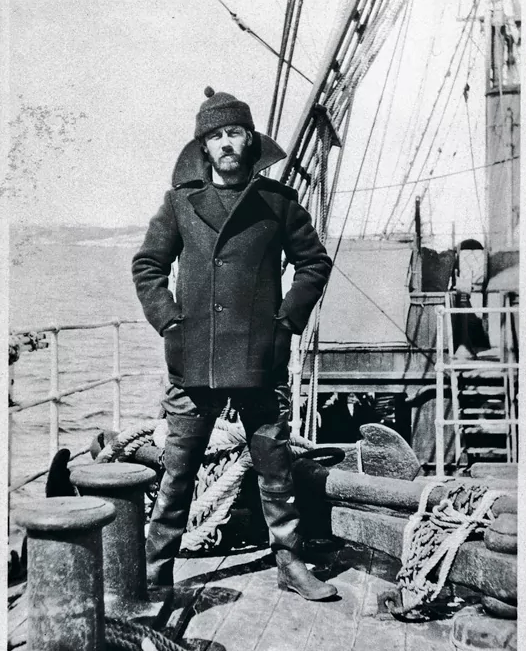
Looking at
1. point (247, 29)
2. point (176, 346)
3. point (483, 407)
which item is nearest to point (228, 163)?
point (176, 346)

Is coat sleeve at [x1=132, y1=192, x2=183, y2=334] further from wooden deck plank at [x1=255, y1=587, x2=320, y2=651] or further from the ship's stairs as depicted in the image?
the ship's stairs

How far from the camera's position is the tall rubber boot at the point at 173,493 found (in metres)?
2.64

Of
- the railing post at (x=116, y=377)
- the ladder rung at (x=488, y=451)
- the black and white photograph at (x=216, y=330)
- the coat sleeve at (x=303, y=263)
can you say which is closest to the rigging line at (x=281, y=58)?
the black and white photograph at (x=216, y=330)

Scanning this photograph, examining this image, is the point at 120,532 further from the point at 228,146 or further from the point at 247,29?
the point at 247,29

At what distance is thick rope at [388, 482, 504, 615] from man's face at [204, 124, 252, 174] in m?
1.51

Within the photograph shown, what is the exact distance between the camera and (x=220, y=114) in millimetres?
2535

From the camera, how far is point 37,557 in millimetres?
1936

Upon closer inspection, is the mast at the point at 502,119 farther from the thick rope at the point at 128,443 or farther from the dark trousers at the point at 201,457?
the thick rope at the point at 128,443

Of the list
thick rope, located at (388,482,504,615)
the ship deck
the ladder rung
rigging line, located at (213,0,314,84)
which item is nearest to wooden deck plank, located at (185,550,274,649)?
the ship deck

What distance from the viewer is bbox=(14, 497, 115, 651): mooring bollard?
192 centimetres

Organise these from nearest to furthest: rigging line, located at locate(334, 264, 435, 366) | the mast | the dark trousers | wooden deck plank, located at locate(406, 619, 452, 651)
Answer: wooden deck plank, located at locate(406, 619, 452, 651)
the dark trousers
the mast
rigging line, located at locate(334, 264, 435, 366)

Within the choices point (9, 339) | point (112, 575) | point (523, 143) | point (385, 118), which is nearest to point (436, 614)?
point (112, 575)

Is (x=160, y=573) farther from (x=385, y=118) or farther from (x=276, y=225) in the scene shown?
(x=385, y=118)

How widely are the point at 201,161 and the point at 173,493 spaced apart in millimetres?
1295
